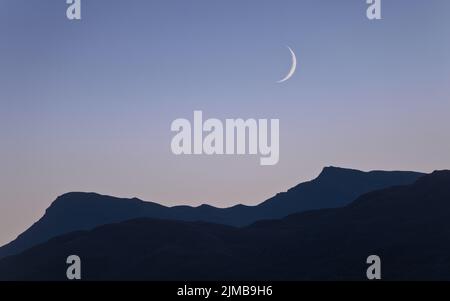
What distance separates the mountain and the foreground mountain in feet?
1.26

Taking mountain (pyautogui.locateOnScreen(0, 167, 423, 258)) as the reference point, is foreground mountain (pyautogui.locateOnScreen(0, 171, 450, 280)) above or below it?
below

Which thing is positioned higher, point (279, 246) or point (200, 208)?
point (200, 208)

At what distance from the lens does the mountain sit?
1327 cm

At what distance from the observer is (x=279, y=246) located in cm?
1761

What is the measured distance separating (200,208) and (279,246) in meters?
4.99

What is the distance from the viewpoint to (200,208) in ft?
44.2

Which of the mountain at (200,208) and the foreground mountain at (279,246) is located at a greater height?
the mountain at (200,208)

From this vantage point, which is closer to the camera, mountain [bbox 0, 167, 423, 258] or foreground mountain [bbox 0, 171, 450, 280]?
foreground mountain [bbox 0, 171, 450, 280]

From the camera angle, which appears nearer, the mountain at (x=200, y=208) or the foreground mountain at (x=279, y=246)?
the foreground mountain at (x=279, y=246)

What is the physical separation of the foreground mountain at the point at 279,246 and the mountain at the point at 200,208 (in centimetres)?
38

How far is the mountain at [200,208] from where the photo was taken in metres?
13.3

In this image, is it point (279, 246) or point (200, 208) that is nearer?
point (200, 208)
